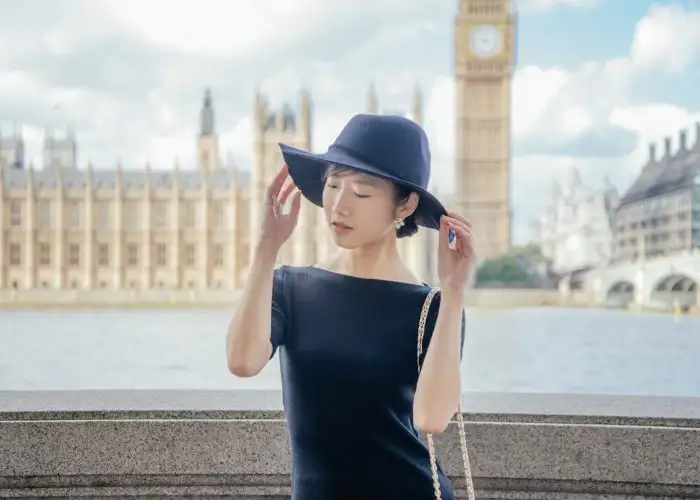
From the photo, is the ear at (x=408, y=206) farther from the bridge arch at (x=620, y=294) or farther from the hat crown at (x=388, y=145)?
the bridge arch at (x=620, y=294)

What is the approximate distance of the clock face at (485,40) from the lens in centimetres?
3203

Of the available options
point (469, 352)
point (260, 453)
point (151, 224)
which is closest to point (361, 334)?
point (260, 453)

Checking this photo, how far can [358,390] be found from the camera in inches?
35.7

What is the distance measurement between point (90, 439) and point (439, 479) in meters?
0.71

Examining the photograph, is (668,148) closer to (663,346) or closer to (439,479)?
(663,346)

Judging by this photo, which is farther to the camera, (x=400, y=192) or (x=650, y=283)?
(x=650, y=283)

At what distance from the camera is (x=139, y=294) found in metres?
25.4

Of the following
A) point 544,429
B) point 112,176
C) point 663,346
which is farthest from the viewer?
point 112,176

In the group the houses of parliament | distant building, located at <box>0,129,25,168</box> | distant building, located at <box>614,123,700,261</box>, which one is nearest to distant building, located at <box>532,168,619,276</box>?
distant building, located at <box>614,123,700,261</box>

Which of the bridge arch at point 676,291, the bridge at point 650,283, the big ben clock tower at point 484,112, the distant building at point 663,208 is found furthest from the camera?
the big ben clock tower at point 484,112

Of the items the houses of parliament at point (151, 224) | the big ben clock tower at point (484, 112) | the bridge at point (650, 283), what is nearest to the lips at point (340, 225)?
the bridge at point (650, 283)

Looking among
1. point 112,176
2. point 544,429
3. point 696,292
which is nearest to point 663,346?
point 696,292

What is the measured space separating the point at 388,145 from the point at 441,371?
0.22m

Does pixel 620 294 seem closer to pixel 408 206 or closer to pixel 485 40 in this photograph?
pixel 485 40
